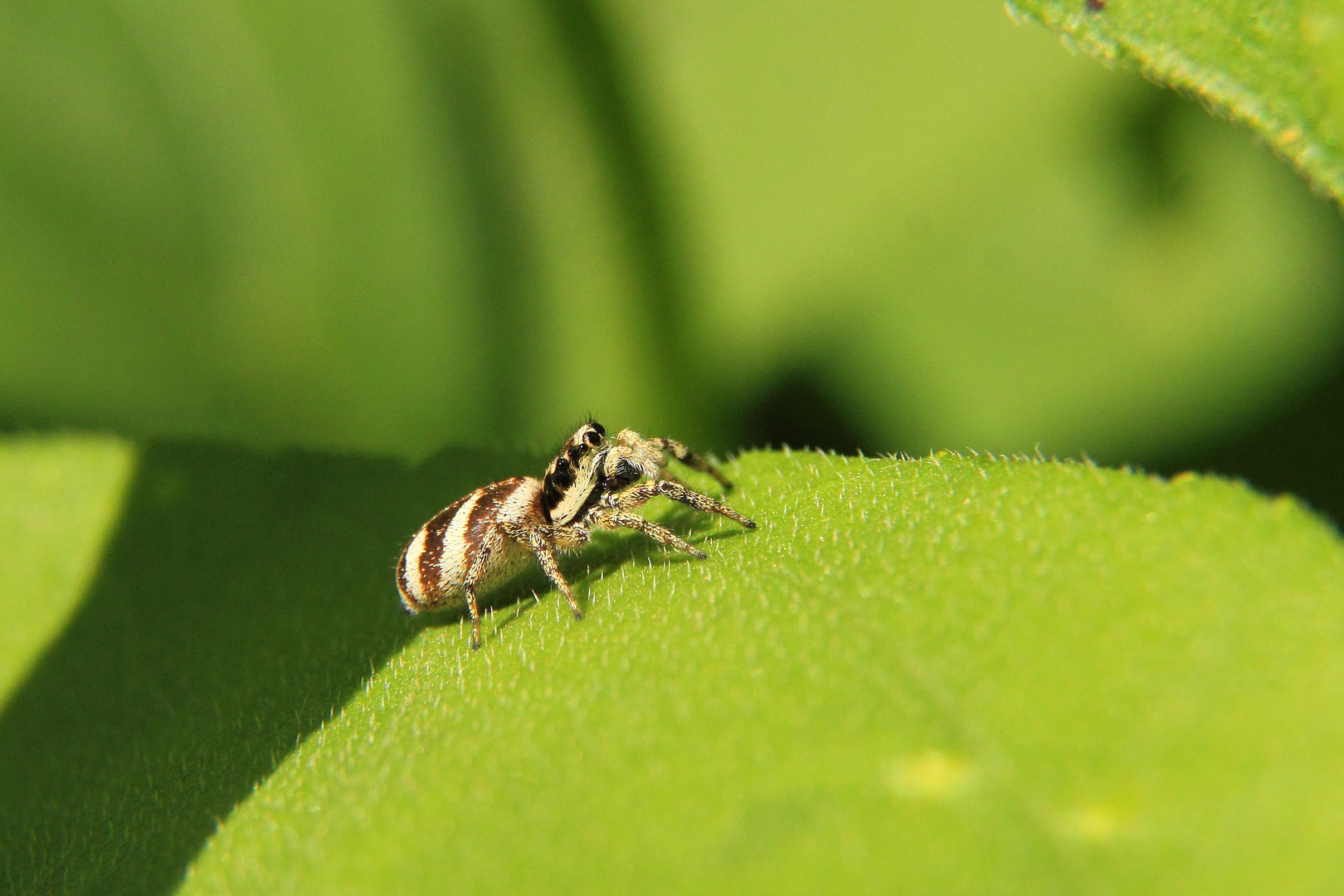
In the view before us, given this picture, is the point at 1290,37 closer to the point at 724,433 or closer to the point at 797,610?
the point at 797,610

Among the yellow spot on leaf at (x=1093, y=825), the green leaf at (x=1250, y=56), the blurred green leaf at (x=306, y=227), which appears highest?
the green leaf at (x=1250, y=56)

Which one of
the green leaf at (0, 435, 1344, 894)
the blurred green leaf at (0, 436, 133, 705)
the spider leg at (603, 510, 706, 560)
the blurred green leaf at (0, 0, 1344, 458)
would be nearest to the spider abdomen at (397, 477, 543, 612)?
the green leaf at (0, 435, 1344, 894)

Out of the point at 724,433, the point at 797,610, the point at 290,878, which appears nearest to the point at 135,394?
the point at 724,433

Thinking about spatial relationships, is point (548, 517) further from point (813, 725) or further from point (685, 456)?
point (813, 725)

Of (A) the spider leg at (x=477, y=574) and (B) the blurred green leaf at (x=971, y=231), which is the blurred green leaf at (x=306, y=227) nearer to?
(B) the blurred green leaf at (x=971, y=231)

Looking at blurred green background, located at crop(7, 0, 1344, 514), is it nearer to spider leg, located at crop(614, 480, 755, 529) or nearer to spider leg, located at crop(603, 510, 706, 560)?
spider leg, located at crop(614, 480, 755, 529)

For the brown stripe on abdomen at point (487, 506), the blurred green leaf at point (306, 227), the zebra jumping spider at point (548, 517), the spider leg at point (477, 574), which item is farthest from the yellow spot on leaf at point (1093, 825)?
the blurred green leaf at point (306, 227)
